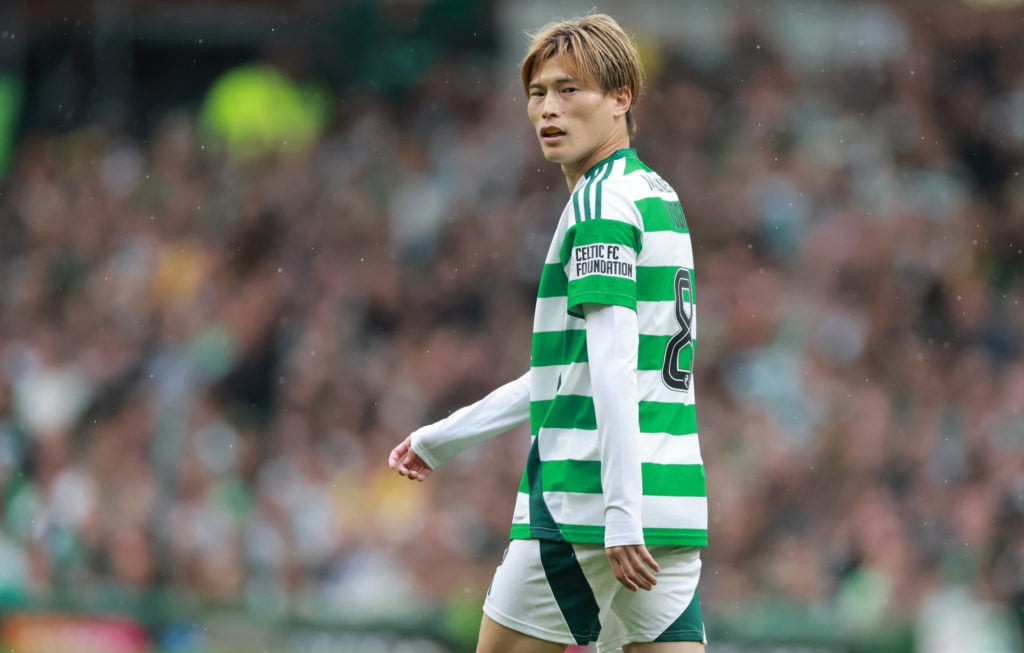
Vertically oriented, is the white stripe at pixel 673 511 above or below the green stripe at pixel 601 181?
below

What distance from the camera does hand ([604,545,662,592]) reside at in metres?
3.40

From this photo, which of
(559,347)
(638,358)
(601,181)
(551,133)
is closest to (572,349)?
(559,347)

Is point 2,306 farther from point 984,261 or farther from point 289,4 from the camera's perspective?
point 984,261

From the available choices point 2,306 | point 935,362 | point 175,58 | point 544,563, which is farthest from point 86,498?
point 544,563

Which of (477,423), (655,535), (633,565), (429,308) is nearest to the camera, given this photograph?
(633,565)

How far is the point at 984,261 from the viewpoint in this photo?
34.5ft

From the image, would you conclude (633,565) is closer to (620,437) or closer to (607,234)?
(620,437)

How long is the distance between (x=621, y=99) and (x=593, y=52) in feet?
0.44

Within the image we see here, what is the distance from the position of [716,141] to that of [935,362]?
8.84 feet

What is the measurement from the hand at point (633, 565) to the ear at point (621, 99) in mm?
1014

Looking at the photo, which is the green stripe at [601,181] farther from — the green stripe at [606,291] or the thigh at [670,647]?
the thigh at [670,647]

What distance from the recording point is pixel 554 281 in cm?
369

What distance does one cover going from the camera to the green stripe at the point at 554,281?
3.68 m

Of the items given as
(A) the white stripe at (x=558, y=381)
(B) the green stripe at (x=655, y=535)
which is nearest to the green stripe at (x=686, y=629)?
(B) the green stripe at (x=655, y=535)
